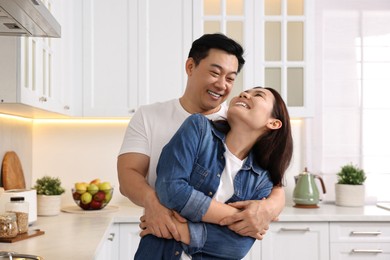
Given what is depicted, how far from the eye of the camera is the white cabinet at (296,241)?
3.68m

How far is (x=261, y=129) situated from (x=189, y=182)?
0.31 meters

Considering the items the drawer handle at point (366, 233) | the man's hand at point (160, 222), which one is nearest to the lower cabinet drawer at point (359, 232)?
the drawer handle at point (366, 233)

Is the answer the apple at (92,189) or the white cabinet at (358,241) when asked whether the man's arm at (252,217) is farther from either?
the apple at (92,189)

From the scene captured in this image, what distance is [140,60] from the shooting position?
393 centimetres

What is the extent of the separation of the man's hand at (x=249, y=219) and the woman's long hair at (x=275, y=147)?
0.14 meters

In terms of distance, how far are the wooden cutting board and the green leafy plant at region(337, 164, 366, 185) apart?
208cm

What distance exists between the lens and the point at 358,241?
3693mm

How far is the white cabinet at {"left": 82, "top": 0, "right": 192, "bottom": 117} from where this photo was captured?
392cm

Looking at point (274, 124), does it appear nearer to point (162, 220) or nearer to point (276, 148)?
point (276, 148)

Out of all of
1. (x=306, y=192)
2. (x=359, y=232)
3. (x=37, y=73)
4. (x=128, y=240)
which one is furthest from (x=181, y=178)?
(x=306, y=192)

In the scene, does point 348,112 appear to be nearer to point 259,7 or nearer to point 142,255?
point 259,7

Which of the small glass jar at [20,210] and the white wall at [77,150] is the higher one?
the white wall at [77,150]

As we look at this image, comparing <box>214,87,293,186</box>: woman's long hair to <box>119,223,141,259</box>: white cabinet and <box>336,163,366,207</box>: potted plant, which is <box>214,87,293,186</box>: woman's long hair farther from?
<box>336,163,366,207</box>: potted plant

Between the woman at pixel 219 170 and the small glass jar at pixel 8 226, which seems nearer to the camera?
the woman at pixel 219 170
